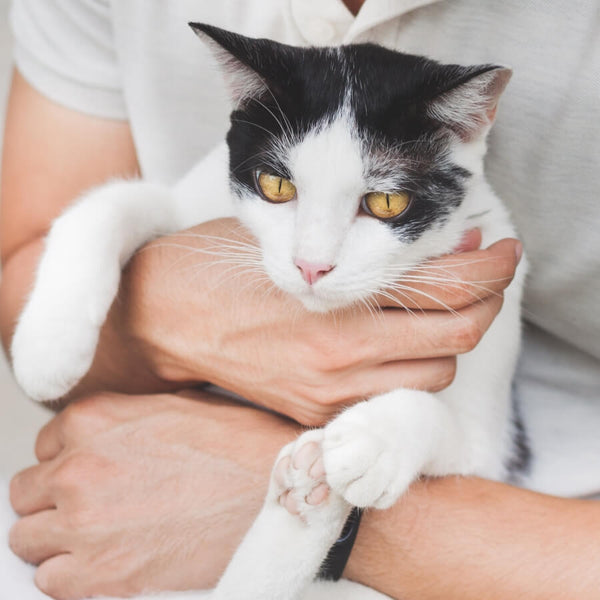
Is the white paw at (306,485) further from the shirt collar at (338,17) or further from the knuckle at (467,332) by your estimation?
the shirt collar at (338,17)

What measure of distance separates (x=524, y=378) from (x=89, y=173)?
1.03 m

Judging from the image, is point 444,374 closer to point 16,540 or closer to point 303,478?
point 303,478

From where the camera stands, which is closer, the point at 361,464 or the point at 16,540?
the point at 361,464

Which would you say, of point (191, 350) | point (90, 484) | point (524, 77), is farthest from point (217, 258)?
point (524, 77)

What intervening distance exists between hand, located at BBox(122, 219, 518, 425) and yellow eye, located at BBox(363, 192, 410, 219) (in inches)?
4.2

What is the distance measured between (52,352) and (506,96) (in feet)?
2.63

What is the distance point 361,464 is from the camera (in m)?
0.79

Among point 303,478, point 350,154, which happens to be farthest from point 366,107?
point 303,478

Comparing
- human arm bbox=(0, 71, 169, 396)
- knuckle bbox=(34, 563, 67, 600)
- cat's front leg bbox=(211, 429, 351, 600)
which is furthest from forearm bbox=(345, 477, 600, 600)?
human arm bbox=(0, 71, 169, 396)

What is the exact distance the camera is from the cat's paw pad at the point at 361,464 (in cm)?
78

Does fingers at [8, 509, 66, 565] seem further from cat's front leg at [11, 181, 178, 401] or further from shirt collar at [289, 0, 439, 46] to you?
shirt collar at [289, 0, 439, 46]

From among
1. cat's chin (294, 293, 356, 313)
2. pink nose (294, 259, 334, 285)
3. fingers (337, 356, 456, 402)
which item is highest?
pink nose (294, 259, 334, 285)

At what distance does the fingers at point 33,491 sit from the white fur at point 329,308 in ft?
0.70

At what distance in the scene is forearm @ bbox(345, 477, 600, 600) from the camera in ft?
2.95
